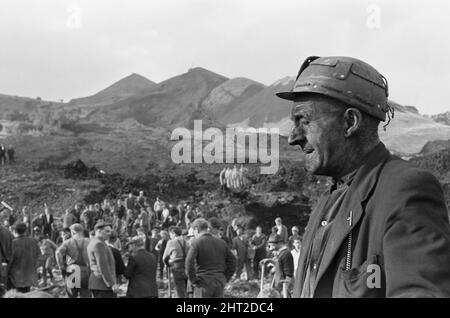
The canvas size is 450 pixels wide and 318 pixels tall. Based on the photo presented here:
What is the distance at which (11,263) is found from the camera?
934cm

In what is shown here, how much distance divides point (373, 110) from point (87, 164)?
42.8m

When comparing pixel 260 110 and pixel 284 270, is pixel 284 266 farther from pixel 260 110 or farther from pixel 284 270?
pixel 260 110

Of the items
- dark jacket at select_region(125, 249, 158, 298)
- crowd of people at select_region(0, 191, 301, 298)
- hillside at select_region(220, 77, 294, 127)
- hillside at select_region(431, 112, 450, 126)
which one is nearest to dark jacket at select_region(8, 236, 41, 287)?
crowd of people at select_region(0, 191, 301, 298)

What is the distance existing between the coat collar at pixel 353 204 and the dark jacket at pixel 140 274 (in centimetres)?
712

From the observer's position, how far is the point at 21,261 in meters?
9.37

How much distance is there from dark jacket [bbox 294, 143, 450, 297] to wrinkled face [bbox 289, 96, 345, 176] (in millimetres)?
86

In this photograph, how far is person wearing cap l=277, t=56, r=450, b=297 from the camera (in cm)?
158

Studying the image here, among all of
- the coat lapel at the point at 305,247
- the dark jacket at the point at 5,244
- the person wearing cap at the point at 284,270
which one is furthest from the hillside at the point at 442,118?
the coat lapel at the point at 305,247

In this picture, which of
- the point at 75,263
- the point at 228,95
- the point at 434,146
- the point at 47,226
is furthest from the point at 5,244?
the point at 228,95

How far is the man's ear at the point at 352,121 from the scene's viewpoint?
72.9 inches
